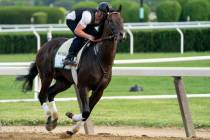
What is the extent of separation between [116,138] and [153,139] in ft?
1.38

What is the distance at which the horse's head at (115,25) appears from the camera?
8992mm

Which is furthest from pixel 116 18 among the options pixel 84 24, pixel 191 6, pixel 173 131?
pixel 191 6

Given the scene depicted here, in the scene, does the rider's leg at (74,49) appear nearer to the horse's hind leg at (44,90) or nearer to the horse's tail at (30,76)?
the horse's hind leg at (44,90)

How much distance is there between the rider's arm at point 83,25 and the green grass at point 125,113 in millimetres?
2475

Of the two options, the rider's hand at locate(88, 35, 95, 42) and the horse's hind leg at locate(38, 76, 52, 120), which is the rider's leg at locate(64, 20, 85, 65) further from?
the horse's hind leg at locate(38, 76, 52, 120)

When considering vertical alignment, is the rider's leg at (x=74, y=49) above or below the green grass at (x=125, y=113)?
above

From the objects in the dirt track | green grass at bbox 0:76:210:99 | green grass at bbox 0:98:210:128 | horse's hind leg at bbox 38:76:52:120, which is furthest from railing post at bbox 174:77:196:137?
green grass at bbox 0:76:210:99

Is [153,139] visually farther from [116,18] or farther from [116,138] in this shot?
[116,18]

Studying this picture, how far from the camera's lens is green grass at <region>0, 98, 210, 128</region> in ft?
38.7

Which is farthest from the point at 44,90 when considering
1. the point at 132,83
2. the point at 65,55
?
the point at 132,83

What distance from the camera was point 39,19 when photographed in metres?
52.7

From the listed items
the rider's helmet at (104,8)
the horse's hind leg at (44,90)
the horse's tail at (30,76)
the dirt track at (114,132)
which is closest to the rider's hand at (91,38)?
the rider's helmet at (104,8)

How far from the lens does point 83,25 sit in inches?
377

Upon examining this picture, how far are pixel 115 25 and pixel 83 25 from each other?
61 centimetres
